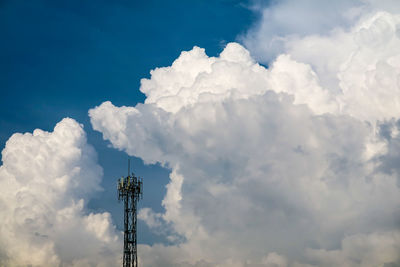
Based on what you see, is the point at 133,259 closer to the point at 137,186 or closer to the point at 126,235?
the point at 126,235

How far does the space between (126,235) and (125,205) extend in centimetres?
688

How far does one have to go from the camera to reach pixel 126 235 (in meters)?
121

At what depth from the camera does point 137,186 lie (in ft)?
411

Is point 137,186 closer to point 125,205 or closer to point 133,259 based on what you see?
point 125,205

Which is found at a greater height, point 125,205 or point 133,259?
point 125,205

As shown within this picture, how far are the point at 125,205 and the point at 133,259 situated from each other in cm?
1231

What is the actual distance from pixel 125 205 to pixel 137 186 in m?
5.09

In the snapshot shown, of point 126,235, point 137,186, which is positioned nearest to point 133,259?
point 126,235

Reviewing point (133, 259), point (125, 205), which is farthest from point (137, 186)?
point (133, 259)

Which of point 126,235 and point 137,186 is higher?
point 137,186

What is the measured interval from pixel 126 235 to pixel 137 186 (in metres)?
11.4

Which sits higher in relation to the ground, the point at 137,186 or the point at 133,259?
the point at 137,186

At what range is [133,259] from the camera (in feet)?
391

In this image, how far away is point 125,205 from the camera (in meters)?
124
